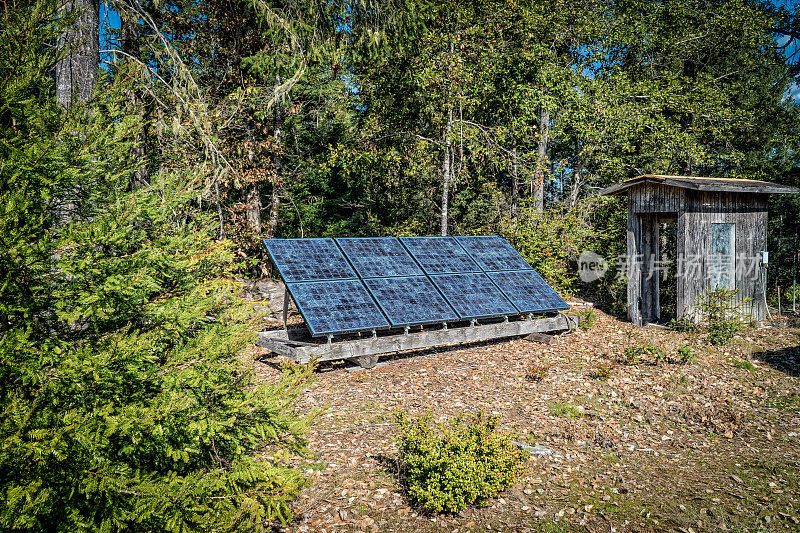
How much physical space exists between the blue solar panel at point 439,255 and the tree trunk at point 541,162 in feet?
20.6

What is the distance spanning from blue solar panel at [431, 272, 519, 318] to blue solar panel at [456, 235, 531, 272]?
32.1 inches

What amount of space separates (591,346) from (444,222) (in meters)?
7.53

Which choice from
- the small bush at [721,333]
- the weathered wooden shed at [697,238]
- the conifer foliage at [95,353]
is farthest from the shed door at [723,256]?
the conifer foliage at [95,353]

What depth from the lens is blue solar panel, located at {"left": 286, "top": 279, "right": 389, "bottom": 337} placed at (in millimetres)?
8641

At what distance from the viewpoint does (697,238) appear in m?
12.6

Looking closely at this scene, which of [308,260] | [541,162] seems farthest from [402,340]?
[541,162]

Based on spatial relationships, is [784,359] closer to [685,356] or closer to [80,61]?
[685,356]

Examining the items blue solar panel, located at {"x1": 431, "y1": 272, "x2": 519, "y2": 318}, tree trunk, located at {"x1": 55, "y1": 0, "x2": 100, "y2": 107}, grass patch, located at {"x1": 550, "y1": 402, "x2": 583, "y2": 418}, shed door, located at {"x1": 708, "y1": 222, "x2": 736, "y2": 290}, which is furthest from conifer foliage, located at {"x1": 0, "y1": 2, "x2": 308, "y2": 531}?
shed door, located at {"x1": 708, "y1": 222, "x2": 736, "y2": 290}

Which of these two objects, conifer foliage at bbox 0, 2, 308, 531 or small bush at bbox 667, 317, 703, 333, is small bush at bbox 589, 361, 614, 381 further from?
conifer foliage at bbox 0, 2, 308, 531

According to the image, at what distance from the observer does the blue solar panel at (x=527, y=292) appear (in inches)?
444

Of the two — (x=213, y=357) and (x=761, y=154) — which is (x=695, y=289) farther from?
(x=761, y=154)

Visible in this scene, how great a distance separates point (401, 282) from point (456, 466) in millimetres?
5998

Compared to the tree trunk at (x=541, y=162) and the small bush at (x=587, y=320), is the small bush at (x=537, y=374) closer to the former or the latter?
the small bush at (x=587, y=320)

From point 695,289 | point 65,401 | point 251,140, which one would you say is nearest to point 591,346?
point 695,289
